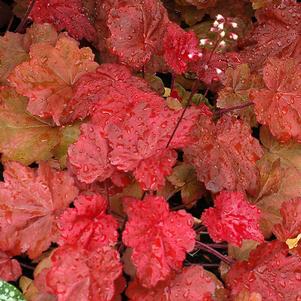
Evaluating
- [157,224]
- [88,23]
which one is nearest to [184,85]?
[88,23]

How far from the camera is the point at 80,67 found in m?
2.04

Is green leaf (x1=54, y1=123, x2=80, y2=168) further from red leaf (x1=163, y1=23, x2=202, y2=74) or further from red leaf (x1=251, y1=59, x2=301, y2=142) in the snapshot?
red leaf (x1=251, y1=59, x2=301, y2=142)

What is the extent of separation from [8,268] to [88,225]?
0.27 metres

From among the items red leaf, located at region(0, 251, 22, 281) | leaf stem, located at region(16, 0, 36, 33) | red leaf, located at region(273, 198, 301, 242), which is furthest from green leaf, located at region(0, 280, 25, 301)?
leaf stem, located at region(16, 0, 36, 33)

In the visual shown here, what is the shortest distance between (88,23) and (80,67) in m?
0.28

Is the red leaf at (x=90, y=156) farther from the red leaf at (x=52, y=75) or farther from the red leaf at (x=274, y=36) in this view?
the red leaf at (x=274, y=36)

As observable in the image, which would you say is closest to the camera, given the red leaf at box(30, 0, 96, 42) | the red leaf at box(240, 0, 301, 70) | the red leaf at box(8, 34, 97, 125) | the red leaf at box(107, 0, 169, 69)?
the red leaf at box(8, 34, 97, 125)

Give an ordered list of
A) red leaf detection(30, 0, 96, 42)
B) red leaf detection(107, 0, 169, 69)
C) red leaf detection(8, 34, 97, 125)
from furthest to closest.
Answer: red leaf detection(30, 0, 96, 42)
red leaf detection(107, 0, 169, 69)
red leaf detection(8, 34, 97, 125)

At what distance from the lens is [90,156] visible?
5.74ft

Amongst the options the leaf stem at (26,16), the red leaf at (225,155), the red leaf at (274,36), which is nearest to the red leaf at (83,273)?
the red leaf at (225,155)

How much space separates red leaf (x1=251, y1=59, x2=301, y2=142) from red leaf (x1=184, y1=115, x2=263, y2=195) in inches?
2.9

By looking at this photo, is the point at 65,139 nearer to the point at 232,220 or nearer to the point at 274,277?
the point at 232,220

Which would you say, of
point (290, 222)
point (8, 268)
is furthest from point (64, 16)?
point (290, 222)

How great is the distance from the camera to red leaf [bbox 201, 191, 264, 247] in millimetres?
1723
